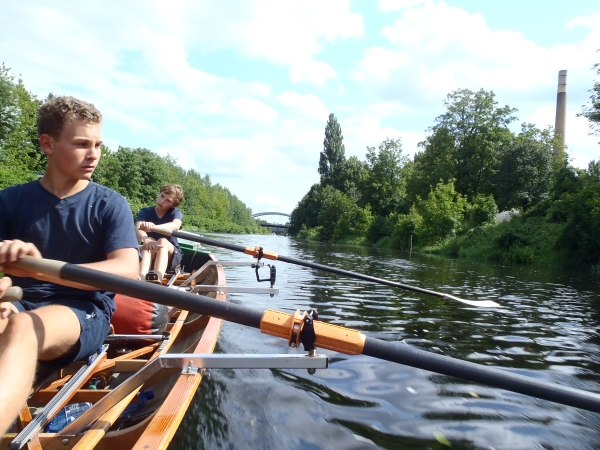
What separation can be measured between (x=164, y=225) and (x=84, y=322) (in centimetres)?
375

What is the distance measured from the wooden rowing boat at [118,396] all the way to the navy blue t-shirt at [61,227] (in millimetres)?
459

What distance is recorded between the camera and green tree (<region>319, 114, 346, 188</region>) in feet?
244

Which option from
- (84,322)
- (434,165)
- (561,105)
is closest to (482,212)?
(434,165)

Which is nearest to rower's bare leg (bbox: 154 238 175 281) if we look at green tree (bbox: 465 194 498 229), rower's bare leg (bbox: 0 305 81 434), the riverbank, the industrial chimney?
rower's bare leg (bbox: 0 305 81 434)

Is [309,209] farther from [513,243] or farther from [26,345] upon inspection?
[26,345]

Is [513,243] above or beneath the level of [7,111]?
beneath

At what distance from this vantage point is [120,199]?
2639mm

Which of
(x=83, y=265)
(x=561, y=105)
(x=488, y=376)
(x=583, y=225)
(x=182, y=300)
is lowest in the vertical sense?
(x=488, y=376)

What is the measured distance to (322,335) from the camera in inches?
86.2

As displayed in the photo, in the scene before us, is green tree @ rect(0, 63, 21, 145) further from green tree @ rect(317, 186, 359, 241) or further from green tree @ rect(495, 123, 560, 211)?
green tree @ rect(317, 186, 359, 241)

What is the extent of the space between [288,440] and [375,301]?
5262mm

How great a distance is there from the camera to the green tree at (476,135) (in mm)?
39656

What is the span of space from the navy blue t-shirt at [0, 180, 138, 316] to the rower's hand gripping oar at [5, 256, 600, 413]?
386mm

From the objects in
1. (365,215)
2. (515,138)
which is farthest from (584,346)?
(365,215)
